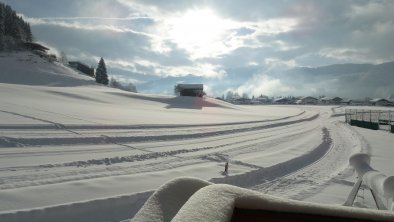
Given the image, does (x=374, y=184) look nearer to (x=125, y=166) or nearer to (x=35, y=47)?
(x=125, y=166)

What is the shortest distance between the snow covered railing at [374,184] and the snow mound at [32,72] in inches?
3148

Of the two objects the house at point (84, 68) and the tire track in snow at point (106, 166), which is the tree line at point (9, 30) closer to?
the house at point (84, 68)

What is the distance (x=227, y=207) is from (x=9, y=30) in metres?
116

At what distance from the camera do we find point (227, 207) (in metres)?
1.92

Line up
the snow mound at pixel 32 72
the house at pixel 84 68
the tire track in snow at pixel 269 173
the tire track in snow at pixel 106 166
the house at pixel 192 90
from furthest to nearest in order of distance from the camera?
the house at pixel 84 68 < the snow mound at pixel 32 72 < the house at pixel 192 90 < the tire track in snow at pixel 269 173 < the tire track in snow at pixel 106 166

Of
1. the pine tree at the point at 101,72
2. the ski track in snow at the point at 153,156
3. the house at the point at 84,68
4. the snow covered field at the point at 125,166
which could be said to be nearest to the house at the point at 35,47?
the house at the point at 84,68

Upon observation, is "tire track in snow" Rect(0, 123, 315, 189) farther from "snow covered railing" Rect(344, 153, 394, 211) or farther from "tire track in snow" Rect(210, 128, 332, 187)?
"snow covered railing" Rect(344, 153, 394, 211)

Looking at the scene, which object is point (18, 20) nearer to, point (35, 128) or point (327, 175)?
point (35, 128)

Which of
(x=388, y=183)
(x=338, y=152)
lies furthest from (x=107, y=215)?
(x=338, y=152)

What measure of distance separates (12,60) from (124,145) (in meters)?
89.5

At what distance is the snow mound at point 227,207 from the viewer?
188cm

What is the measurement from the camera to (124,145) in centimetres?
1595

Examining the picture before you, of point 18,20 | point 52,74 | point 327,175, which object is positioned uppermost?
point 18,20

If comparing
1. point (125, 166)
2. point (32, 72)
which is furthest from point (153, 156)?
point (32, 72)
